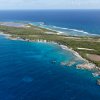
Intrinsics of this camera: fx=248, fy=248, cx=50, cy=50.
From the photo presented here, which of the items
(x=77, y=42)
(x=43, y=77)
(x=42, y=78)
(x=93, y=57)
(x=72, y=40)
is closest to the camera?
(x=42, y=78)

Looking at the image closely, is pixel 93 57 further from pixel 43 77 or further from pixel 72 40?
pixel 72 40

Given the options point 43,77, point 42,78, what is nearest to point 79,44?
point 43,77

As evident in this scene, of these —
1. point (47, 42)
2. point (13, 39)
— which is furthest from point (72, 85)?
point (13, 39)

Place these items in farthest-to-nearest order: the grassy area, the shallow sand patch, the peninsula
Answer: the grassy area
the peninsula
the shallow sand patch

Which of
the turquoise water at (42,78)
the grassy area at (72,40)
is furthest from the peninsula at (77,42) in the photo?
the turquoise water at (42,78)

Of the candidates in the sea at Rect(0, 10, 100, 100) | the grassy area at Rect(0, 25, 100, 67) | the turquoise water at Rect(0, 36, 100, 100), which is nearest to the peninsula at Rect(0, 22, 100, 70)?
the grassy area at Rect(0, 25, 100, 67)

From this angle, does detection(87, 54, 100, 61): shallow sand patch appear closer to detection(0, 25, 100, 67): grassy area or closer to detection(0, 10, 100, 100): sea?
detection(0, 25, 100, 67): grassy area

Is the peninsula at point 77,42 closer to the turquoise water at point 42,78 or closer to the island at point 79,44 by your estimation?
the island at point 79,44

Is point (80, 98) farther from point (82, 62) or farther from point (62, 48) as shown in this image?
point (62, 48)
